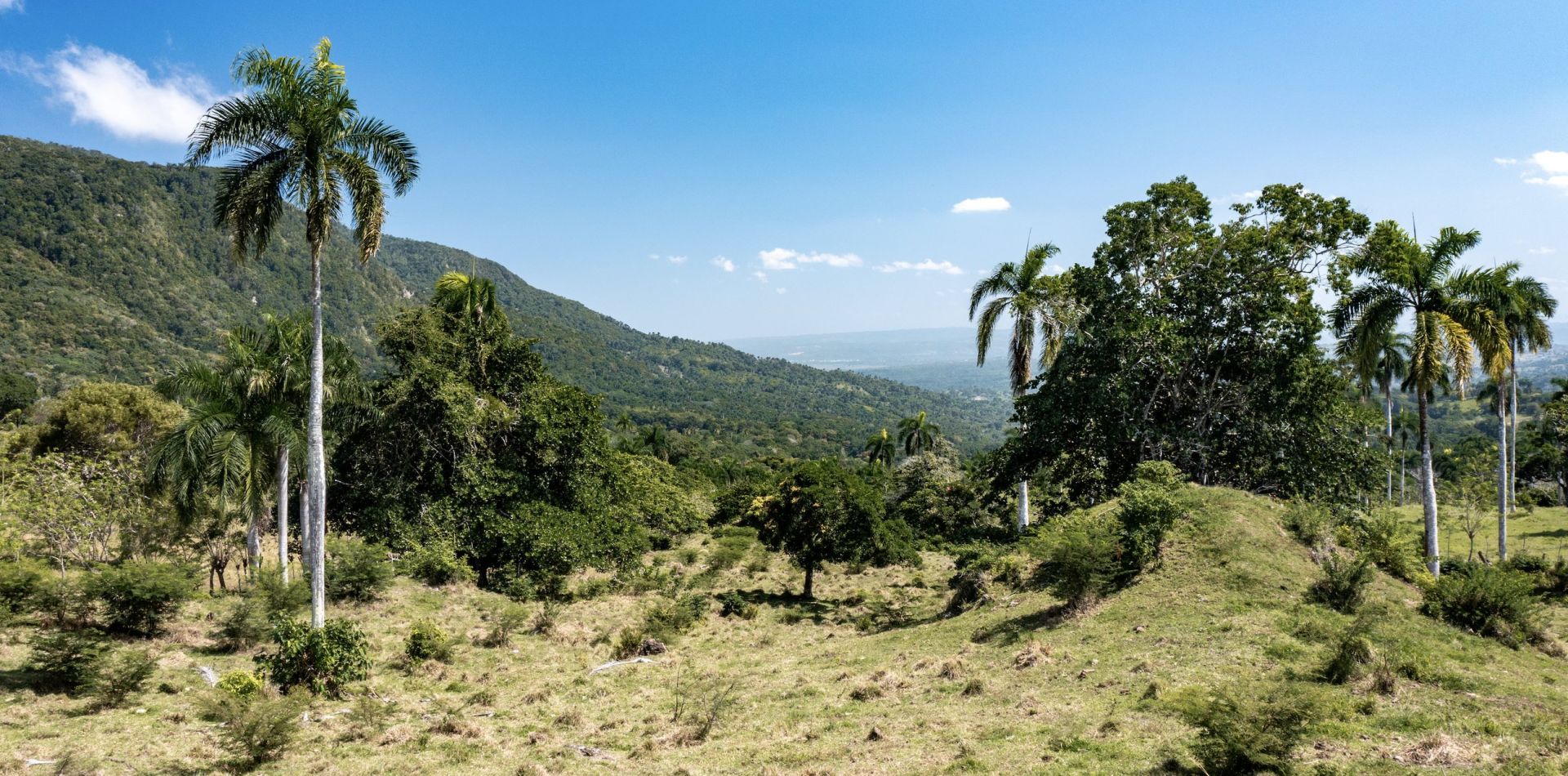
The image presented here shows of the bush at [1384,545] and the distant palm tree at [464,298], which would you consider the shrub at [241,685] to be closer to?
the distant palm tree at [464,298]

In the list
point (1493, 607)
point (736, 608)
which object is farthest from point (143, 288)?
point (1493, 607)

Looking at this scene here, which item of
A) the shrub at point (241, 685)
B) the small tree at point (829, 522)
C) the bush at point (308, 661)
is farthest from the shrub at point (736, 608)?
the shrub at point (241, 685)

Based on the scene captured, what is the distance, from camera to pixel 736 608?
23781mm

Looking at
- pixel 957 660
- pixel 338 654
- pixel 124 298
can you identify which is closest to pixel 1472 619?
pixel 957 660

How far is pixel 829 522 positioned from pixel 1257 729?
17.5 metres

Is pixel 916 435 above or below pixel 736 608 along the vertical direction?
above

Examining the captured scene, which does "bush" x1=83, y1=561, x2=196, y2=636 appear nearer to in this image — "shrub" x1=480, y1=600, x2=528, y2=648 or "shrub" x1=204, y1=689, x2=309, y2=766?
"shrub" x1=480, y1=600, x2=528, y2=648

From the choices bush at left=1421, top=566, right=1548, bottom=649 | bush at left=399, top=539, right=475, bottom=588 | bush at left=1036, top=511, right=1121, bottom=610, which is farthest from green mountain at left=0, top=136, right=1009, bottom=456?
bush at left=1421, top=566, right=1548, bottom=649

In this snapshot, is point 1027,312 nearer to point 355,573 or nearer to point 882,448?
point 355,573

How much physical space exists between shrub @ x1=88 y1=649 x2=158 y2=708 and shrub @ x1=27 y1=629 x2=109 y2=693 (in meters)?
0.15

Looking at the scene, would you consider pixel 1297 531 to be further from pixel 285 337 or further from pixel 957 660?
pixel 285 337

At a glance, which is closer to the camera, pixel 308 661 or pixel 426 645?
pixel 308 661

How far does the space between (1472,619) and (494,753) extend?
16.7 m

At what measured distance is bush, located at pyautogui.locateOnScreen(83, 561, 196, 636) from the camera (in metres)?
14.3
